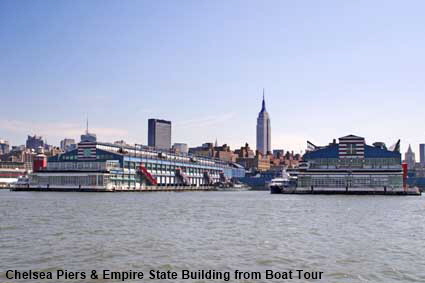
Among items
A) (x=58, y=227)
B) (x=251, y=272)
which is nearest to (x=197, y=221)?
(x=58, y=227)

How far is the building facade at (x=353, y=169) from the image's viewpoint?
14512cm

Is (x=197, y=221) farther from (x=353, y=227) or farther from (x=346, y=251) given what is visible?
(x=346, y=251)

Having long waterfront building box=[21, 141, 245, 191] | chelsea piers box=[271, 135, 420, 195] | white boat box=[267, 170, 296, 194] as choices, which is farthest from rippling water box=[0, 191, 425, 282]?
long waterfront building box=[21, 141, 245, 191]

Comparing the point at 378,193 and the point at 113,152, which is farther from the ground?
the point at 113,152

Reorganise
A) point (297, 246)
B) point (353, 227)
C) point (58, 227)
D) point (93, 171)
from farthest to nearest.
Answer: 1. point (93, 171)
2. point (353, 227)
3. point (58, 227)
4. point (297, 246)

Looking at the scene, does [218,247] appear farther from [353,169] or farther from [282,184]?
[282,184]

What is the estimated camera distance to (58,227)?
42.0 metres

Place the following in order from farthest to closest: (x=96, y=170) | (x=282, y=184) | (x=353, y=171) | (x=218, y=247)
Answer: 1. (x=282, y=184)
2. (x=96, y=170)
3. (x=353, y=171)
4. (x=218, y=247)

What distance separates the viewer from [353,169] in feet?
486

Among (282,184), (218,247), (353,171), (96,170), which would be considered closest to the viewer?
(218,247)

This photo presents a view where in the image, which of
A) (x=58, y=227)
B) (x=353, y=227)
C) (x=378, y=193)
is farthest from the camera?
(x=378, y=193)

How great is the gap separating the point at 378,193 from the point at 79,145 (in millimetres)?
89207

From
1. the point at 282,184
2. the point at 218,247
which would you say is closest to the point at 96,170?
the point at 282,184

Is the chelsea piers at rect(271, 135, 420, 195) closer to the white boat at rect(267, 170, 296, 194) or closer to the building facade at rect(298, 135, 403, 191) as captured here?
the building facade at rect(298, 135, 403, 191)
